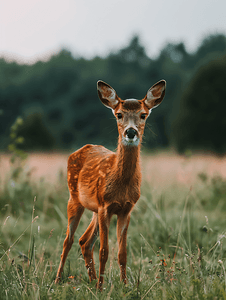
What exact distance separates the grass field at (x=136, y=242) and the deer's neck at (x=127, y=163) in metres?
0.71

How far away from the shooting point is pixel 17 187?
6.83 metres

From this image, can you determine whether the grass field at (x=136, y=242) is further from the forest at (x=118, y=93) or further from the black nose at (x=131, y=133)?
the forest at (x=118, y=93)

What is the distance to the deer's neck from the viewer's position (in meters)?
3.08

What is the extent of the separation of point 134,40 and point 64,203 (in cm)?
3657

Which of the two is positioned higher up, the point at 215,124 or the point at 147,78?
the point at 147,78

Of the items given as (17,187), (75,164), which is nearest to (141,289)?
(75,164)

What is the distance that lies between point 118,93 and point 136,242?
26.3 m

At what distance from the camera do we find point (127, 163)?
Answer: 3098 mm

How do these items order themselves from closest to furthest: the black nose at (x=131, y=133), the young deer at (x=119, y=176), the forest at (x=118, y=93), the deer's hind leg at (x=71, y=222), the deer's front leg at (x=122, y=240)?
1. the black nose at (x=131, y=133)
2. the young deer at (x=119, y=176)
3. the deer's front leg at (x=122, y=240)
4. the deer's hind leg at (x=71, y=222)
5. the forest at (x=118, y=93)

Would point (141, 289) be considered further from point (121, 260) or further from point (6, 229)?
point (6, 229)

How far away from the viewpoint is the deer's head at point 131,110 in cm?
289

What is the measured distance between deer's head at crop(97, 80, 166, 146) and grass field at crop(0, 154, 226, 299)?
1101 millimetres

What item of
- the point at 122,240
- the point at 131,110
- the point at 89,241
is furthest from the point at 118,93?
the point at 122,240

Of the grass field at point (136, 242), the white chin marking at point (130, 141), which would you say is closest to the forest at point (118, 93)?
the grass field at point (136, 242)
